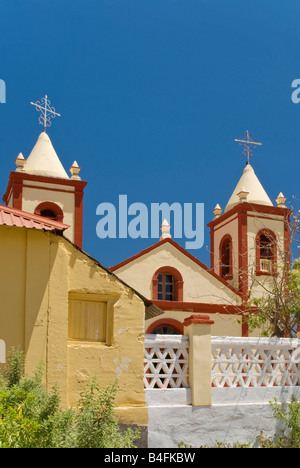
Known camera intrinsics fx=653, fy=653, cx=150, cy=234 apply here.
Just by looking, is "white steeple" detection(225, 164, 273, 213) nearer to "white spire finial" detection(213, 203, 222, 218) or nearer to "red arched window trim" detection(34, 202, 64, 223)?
"white spire finial" detection(213, 203, 222, 218)

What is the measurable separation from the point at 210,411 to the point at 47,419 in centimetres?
332

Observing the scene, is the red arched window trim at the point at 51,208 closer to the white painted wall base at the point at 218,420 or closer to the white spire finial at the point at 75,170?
the white spire finial at the point at 75,170

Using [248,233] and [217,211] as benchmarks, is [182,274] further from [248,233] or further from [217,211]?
[217,211]

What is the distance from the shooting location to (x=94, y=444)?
8.00 metres

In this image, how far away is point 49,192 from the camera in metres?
25.0

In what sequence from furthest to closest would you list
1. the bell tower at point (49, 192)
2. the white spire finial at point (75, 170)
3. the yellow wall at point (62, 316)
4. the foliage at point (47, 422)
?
the white spire finial at point (75, 170), the bell tower at point (49, 192), the yellow wall at point (62, 316), the foliage at point (47, 422)

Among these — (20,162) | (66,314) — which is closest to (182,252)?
(20,162)

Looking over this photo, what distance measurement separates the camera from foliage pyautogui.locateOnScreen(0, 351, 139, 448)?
7609 mm

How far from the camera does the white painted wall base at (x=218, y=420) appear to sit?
1019 cm

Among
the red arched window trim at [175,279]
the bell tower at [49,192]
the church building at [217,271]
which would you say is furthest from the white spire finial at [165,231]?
the bell tower at [49,192]

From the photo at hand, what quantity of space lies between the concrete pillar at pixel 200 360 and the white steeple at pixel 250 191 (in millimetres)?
16726

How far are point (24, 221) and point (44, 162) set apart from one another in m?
16.0
